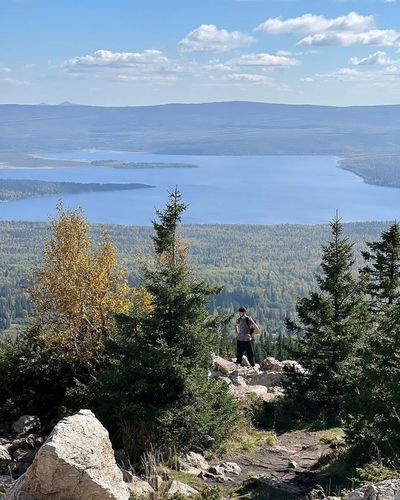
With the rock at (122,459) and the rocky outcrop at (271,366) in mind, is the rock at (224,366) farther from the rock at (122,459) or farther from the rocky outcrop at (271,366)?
the rock at (122,459)

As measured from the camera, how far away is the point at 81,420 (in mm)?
8547

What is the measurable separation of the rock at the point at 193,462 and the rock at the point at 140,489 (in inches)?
84.2

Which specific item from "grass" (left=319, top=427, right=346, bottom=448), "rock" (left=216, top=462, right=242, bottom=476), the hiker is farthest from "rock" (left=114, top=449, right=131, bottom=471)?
the hiker

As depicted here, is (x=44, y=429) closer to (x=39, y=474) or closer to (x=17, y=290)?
(x=39, y=474)

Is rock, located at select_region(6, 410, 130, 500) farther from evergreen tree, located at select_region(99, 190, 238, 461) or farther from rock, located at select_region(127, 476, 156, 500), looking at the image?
evergreen tree, located at select_region(99, 190, 238, 461)

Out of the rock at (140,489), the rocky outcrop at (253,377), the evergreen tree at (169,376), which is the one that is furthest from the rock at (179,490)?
the rocky outcrop at (253,377)

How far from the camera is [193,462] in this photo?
12.6 m

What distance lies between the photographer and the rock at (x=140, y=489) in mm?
9285

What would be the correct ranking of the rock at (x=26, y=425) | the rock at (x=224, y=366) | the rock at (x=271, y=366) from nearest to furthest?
1. the rock at (x=26, y=425)
2. the rock at (x=224, y=366)
3. the rock at (x=271, y=366)

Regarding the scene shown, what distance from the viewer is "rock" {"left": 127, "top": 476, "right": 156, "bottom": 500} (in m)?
9.29

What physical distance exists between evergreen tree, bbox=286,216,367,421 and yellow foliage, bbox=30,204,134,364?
4.80 metres

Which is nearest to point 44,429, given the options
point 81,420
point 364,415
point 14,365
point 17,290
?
point 14,365

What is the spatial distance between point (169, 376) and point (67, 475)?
552 centimetres

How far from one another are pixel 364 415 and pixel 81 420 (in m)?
5.09
